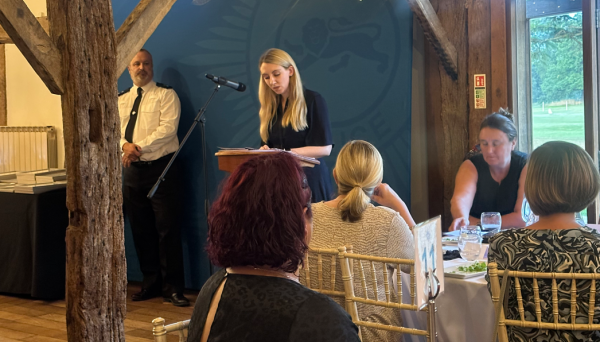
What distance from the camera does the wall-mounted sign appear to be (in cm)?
394

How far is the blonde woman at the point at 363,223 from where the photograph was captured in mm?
2211

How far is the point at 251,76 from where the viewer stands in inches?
190

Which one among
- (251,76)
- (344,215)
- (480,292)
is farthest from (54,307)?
(480,292)

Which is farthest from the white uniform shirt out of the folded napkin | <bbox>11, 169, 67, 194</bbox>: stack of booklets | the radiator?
the folded napkin

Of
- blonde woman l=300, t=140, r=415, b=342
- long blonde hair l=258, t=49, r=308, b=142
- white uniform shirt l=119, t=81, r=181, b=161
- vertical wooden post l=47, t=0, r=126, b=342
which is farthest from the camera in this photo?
white uniform shirt l=119, t=81, r=181, b=161

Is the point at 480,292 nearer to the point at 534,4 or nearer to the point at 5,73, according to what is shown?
the point at 534,4

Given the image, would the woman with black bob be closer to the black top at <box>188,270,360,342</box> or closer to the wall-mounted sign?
the black top at <box>188,270,360,342</box>

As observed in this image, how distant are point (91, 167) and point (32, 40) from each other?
2.00 ft

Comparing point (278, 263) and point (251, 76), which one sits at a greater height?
point (251, 76)

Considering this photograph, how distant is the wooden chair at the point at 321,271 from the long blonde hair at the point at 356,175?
0.52ft

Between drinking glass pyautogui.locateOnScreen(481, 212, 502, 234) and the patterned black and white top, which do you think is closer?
the patterned black and white top

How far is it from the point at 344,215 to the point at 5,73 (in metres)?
5.45

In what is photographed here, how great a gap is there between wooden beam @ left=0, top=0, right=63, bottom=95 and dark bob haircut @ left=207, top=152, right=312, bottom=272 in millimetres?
1837

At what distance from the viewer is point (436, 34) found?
152 inches
